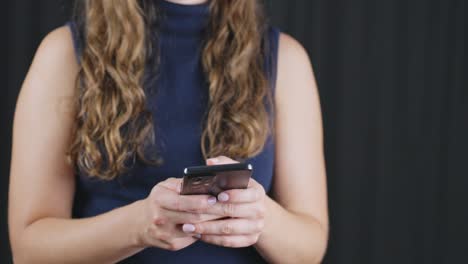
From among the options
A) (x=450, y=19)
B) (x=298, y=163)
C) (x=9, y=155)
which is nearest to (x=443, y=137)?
(x=450, y=19)

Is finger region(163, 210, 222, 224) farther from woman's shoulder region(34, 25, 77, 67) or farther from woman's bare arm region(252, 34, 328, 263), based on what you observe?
woman's shoulder region(34, 25, 77, 67)

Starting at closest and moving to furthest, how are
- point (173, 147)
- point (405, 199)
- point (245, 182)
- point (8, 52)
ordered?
point (245, 182) < point (173, 147) < point (8, 52) < point (405, 199)

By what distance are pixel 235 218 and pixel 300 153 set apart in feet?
1.14

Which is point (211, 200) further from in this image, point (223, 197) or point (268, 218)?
point (268, 218)

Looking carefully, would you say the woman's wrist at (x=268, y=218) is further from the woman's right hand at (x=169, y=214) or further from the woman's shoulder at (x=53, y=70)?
the woman's shoulder at (x=53, y=70)

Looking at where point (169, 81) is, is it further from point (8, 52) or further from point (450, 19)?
point (450, 19)

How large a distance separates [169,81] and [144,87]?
0.05 meters

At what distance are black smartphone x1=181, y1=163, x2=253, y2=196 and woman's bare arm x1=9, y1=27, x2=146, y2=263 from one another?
0.32 metres

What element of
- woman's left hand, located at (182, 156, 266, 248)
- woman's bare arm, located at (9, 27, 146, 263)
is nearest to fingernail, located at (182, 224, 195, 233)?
woman's left hand, located at (182, 156, 266, 248)

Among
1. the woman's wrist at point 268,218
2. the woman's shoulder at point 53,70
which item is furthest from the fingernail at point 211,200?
the woman's shoulder at point 53,70

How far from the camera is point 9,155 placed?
1923mm

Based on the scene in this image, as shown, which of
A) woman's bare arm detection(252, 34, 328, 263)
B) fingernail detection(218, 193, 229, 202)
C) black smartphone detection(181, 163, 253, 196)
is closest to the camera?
black smartphone detection(181, 163, 253, 196)

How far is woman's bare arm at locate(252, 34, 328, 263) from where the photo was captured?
4.77ft

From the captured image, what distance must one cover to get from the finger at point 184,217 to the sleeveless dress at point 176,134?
247 millimetres
